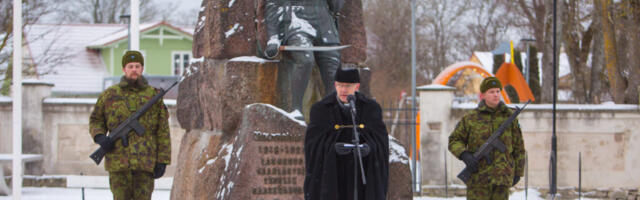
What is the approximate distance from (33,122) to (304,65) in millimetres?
8872

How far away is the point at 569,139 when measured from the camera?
14.4 metres

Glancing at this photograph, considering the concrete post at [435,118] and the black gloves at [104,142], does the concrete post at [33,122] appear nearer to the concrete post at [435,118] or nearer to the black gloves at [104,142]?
the concrete post at [435,118]

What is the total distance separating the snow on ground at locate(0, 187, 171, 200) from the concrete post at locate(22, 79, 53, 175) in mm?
921

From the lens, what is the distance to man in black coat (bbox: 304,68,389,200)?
5.44 m

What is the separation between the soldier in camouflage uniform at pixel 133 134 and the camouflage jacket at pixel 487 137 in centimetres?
230

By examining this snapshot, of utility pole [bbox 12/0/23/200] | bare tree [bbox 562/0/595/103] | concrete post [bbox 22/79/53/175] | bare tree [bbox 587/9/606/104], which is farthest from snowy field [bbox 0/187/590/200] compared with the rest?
bare tree [bbox 562/0/595/103]

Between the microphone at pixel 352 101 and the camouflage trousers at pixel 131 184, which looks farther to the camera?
the camouflage trousers at pixel 131 184

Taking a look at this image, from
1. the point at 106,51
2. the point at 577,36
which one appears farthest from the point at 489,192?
the point at 106,51

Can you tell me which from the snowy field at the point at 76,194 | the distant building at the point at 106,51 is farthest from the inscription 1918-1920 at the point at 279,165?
the distant building at the point at 106,51

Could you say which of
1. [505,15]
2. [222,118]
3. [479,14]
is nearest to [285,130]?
[222,118]

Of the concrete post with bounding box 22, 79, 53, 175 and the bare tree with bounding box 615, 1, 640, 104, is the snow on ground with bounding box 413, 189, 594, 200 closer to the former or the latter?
the bare tree with bounding box 615, 1, 640, 104

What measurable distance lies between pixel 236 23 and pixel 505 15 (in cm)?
2305

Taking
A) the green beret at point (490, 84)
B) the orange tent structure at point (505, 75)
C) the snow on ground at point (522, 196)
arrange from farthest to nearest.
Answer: the orange tent structure at point (505, 75) < the snow on ground at point (522, 196) < the green beret at point (490, 84)

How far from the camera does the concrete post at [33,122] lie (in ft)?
49.2
